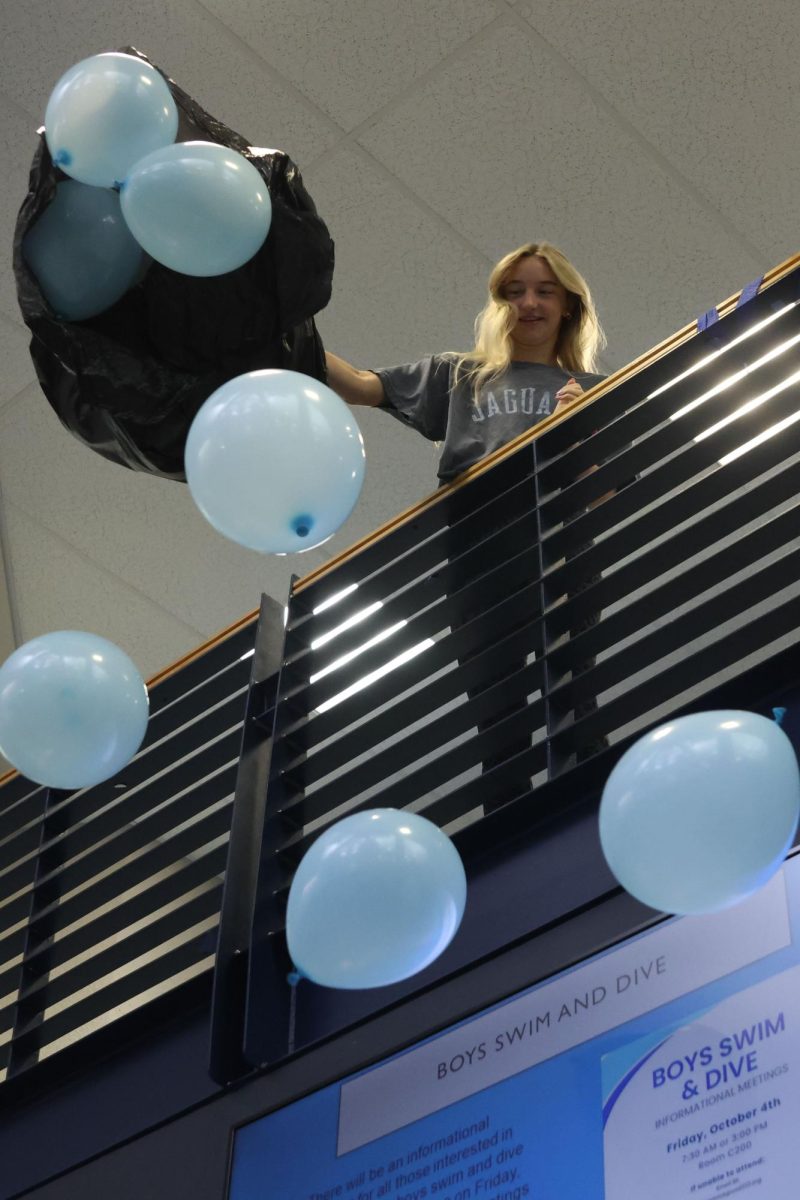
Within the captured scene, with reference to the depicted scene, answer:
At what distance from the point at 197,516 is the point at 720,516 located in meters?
2.29

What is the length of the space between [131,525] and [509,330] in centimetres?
169

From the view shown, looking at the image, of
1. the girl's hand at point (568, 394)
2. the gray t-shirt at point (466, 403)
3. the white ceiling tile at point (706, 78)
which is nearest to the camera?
the girl's hand at point (568, 394)

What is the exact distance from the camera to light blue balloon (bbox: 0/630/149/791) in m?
2.09

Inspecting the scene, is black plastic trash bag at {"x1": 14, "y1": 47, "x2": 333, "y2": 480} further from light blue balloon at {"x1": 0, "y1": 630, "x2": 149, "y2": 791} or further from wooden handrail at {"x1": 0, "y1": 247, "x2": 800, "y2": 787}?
wooden handrail at {"x1": 0, "y1": 247, "x2": 800, "y2": 787}

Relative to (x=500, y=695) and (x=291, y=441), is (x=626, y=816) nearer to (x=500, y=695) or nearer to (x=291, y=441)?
(x=291, y=441)

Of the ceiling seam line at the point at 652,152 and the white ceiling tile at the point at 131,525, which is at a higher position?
the ceiling seam line at the point at 652,152

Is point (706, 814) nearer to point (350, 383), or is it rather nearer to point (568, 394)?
point (568, 394)

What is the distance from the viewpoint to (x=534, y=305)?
10.7ft

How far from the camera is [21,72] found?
378 centimetres

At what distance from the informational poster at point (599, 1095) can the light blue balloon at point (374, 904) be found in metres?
0.37

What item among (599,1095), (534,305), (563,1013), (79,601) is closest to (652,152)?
(534,305)

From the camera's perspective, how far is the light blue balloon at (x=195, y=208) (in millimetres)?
2078

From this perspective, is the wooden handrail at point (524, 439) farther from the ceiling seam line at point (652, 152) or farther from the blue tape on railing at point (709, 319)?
the ceiling seam line at point (652, 152)

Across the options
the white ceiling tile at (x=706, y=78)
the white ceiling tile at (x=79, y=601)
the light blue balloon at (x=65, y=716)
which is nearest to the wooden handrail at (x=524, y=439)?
the white ceiling tile at (x=706, y=78)
